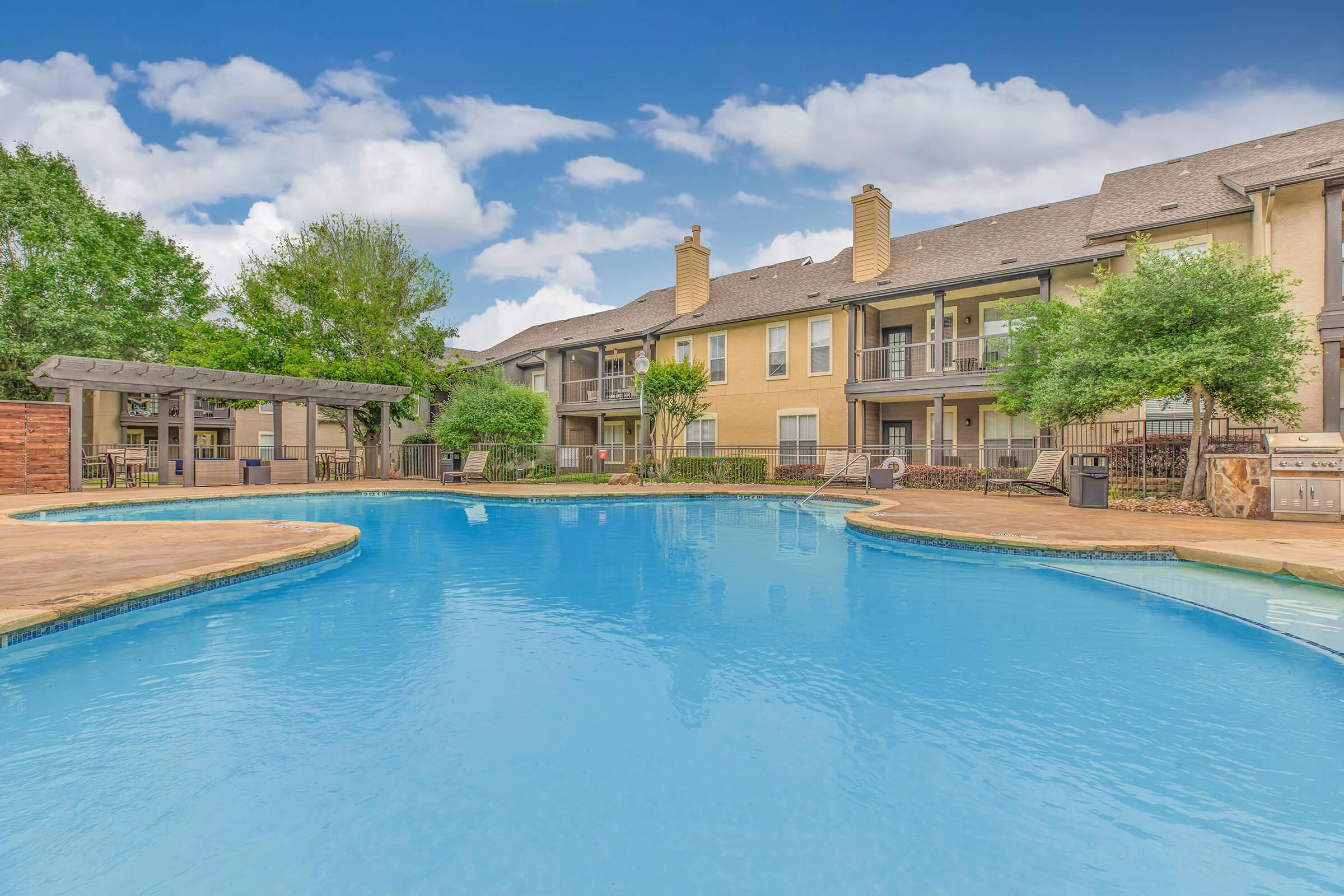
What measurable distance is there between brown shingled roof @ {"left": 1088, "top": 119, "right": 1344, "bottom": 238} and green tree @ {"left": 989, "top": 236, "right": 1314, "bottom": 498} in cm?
300

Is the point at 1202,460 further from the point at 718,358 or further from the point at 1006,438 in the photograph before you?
the point at 718,358

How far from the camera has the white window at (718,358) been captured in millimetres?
21391

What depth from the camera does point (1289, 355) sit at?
34.9ft

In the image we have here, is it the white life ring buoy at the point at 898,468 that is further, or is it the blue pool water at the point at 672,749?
the white life ring buoy at the point at 898,468

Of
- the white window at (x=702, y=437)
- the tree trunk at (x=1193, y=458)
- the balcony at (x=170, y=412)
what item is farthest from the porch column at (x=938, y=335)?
the balcony at (x=170, y=412)

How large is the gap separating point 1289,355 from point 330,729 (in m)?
14.9

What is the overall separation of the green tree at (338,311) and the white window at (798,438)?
13.4 m

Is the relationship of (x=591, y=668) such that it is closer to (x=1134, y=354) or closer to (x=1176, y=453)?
(x=1134, y=354)

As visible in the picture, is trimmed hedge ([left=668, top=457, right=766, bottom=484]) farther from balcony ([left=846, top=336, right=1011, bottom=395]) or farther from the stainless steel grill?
the stainless steel grill

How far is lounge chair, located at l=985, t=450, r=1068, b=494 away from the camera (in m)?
12.7

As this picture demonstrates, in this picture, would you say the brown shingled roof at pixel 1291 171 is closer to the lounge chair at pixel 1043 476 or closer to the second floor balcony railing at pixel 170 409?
the lounge chair at pixel 1043 476

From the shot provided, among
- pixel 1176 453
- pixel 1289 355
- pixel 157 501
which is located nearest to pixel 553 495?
pixel 157 501

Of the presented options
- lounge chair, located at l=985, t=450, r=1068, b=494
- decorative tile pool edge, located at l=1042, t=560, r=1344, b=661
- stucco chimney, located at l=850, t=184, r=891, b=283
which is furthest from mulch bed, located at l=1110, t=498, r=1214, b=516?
stucco chimney, located at l=850, t=184, r=891, b=283

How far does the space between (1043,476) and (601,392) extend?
600 inches
